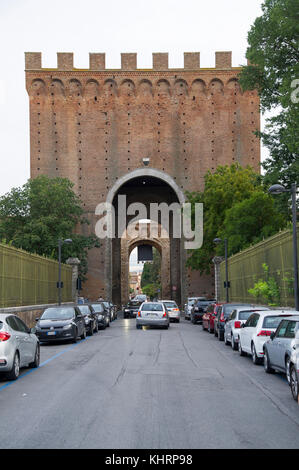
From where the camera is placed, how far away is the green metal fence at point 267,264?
23922mm

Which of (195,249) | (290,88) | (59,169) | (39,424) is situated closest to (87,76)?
(59,169)

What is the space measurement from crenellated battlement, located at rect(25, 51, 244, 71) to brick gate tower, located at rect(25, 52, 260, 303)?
89 millimetres

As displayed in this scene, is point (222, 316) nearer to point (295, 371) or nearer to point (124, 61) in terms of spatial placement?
point (295, 371)

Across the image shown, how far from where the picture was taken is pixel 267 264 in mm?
28422

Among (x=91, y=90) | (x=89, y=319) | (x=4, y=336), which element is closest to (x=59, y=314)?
(x=89, y=319)

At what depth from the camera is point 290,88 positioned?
24.0 meters

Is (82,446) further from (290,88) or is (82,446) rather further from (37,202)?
(37,202)

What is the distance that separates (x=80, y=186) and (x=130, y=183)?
7472 mm

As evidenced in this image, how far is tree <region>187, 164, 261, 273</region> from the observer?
155 ft

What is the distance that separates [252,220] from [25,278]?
54.3 feet

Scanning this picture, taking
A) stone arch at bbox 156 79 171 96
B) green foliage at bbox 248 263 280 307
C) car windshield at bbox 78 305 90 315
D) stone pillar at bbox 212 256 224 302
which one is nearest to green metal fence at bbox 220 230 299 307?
green foliage at bbox 248 263 280 307

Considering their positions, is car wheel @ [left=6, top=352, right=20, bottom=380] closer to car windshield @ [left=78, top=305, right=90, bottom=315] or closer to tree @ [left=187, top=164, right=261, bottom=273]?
car windshield @ [left=78, top=305, right=90, bottom=315]

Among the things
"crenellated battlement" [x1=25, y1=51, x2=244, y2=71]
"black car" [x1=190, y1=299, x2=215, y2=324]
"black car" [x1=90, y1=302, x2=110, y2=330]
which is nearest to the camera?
"black car" [x1=90, y1=302, x2=110, y2=330]

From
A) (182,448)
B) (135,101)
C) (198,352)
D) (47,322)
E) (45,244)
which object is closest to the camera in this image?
(182,448)
